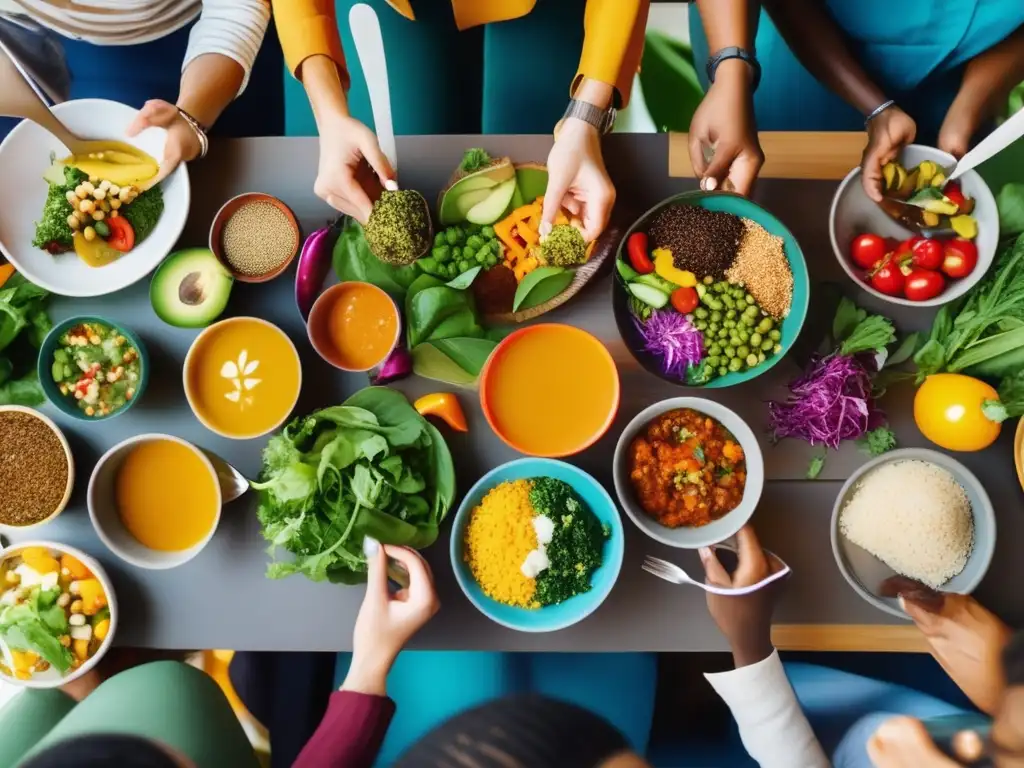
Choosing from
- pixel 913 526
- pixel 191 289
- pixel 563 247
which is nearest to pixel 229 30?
pixel 191 289

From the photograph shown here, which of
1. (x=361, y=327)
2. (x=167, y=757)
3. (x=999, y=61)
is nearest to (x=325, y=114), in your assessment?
(x=361, y=327)

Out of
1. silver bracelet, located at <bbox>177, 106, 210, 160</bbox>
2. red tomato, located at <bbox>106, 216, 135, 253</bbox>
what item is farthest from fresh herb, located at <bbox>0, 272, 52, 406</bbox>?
silver bracelet, located at <bbox>177, 106, 210, 160</bbox>

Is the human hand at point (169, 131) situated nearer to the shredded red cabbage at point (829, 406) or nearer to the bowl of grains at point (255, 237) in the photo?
the bowl of grains at point (255, 237)

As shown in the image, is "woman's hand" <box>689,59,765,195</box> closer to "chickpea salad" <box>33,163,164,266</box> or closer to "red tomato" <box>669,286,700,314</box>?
"red tomato" <box>669,286,700,314</box>

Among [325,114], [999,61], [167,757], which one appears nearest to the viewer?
[167,757]

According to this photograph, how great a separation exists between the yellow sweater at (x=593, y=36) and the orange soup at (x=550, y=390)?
513 millimetres

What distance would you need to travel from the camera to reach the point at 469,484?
119cm

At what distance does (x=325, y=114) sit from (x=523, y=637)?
1007 millimetres

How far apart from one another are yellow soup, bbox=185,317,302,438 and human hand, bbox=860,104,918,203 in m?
1.05

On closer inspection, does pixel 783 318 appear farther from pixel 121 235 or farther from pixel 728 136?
pixel 121 235

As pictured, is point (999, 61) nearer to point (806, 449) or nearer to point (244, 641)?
point (806, 449)

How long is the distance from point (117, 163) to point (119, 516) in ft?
2.11

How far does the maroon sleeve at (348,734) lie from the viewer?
1.10 meters

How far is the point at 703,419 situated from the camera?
3.67 feet
